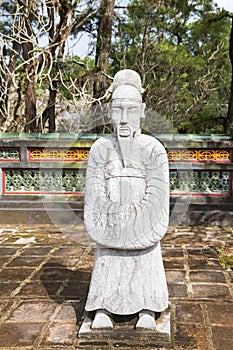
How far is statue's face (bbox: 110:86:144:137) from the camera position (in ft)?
10.7

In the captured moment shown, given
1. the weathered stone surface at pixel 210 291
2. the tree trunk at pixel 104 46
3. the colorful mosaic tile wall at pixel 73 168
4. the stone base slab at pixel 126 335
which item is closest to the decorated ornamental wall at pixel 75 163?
the colorful mosaic tile wall at pixel 73 168

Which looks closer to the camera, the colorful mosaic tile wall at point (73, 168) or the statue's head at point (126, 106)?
the statue's head at point (126, 106)

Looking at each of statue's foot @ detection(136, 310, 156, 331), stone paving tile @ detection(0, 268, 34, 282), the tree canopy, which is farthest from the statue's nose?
the tree canopy

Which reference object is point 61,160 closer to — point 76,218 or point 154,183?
point 76,218

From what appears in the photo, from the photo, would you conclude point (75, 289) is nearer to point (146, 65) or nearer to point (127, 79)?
point (127, 79)

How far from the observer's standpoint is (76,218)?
301 inches

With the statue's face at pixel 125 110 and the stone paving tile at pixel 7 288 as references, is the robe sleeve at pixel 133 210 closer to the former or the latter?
the statue's face at pixel 125 110

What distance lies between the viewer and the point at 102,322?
333 cm

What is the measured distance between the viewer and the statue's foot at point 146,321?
130 inches

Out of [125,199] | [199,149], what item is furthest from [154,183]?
[199,149]

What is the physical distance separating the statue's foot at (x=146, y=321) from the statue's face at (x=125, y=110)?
4.47ft

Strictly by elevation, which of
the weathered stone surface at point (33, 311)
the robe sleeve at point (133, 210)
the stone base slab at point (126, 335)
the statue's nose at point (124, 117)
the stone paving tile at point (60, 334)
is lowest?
the weathered stone surface at point (33, 311)

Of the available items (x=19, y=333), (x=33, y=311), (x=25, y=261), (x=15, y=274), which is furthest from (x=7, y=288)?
(x=19, y=333)

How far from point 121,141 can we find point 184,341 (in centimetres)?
158
